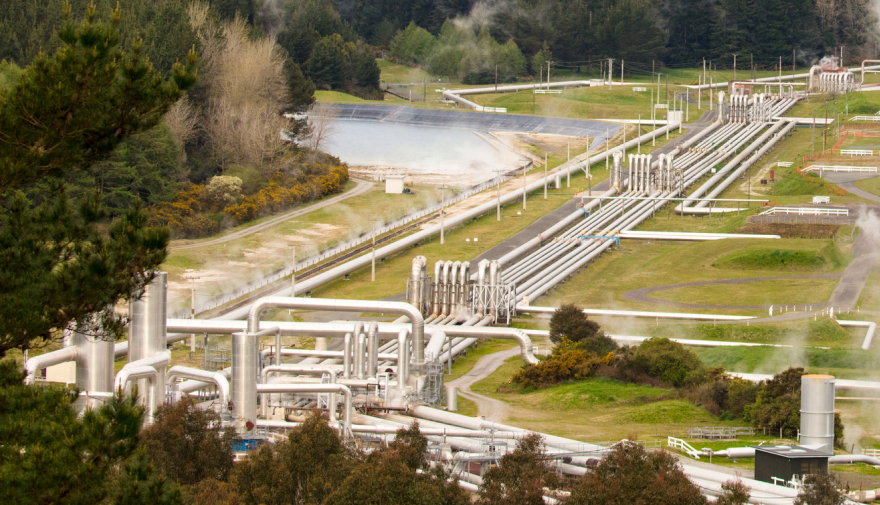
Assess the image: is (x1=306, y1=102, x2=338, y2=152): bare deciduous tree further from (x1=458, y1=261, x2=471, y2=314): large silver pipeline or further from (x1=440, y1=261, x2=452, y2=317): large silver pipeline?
(x1=458, y1=261, x2=471, y2=314): large silver pipeline

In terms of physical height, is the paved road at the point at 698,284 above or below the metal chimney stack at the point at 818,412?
below

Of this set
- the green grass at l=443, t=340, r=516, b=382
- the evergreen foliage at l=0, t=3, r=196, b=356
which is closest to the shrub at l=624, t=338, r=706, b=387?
the green grass at l=443, t=340, r=516, b=382

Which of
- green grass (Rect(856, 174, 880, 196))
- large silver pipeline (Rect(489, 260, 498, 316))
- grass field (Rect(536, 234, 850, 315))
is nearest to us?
large silver pipeline (Rect(489, 260, 498, 316))

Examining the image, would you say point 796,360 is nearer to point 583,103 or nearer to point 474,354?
point 474,354

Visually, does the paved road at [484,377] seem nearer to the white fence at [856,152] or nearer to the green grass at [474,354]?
the green grass at [474,354]

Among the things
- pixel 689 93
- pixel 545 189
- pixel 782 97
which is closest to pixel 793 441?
pixel 545 189

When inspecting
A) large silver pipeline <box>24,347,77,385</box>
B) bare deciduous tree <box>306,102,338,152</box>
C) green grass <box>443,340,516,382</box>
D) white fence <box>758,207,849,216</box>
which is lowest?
green grass <box>443,340,516,382</box>

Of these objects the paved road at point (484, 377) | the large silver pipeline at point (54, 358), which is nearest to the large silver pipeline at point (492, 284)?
the paved road at point (484, 377)
